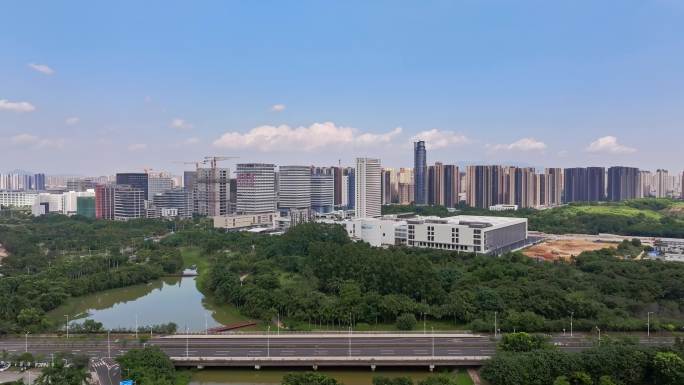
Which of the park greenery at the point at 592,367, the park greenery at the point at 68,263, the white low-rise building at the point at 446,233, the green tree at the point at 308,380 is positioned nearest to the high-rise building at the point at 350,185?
the park greenery at the point at 68,263

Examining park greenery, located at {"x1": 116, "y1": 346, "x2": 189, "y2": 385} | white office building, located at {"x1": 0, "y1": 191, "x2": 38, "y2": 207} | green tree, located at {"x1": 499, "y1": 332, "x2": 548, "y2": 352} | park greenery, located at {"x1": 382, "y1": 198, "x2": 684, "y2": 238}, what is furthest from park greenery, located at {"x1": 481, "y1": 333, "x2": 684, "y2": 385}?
white office building, located at {"x1": 0, "y1": 191, "x2": 38, "y2": 207}

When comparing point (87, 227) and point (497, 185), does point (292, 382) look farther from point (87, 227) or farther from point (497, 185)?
point (497, 185)

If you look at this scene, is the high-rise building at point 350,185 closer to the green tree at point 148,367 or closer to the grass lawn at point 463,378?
the grass lawn at point 463,378

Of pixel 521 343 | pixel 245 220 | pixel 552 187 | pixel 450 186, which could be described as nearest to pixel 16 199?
pixel 245 220

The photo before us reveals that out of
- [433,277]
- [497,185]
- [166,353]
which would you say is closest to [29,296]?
[166,353]

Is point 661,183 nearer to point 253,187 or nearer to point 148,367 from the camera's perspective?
point 253,187
